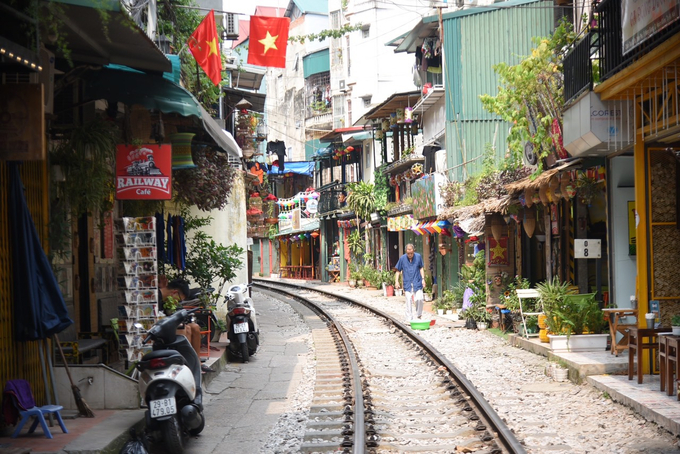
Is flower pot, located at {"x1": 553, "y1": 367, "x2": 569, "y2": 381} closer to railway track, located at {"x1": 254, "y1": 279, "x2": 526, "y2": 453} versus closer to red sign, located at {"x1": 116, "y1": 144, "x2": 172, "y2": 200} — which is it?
railway track, located at {"x1": 254, "y1": 279, "x2": 526, "y2": 453}

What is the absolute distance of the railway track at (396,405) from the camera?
26.2 feet

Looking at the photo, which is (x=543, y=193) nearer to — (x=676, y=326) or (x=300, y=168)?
(x=676, y=326)

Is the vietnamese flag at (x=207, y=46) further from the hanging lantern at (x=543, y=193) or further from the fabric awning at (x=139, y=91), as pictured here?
the hanging lantern at (x=543, y=193)

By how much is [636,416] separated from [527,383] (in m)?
2.73

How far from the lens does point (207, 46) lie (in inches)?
572

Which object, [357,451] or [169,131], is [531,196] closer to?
[169,131]

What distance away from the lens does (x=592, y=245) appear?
44.6ft

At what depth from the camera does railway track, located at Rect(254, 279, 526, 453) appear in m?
8.00

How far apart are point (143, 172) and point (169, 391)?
357 centimetres

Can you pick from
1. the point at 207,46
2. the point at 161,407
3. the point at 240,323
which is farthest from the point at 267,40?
the point at 161,407

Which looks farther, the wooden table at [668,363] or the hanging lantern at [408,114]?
the hanging lantern at [408,114]

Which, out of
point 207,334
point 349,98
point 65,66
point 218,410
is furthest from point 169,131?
point 349,98

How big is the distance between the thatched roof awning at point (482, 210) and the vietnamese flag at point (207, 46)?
611 centimetres

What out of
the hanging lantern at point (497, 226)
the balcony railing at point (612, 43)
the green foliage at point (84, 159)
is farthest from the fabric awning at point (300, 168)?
the green foliage at point (84, 159)
